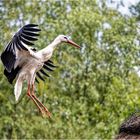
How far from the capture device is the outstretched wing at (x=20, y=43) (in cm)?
386

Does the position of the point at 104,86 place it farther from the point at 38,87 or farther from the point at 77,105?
the point at 38,87

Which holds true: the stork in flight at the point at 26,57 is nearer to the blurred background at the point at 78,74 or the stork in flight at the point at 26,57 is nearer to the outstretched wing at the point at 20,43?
the outstretched wing at the point at 20,43

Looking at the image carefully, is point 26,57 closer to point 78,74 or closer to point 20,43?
point 20,43

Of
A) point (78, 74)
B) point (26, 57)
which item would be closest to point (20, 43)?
point (26, 57)

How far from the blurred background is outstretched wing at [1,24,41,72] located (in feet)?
14.3

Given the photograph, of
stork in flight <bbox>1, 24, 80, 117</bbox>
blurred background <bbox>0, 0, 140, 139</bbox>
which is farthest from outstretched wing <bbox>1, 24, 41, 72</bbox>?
blurred background <bbox>0, 0, 140, 139</bbox>

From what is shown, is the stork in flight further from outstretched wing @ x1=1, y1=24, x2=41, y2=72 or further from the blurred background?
the blurred background

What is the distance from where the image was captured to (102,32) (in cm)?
938

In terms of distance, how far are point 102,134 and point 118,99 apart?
1.88 feet

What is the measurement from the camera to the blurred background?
8.75m

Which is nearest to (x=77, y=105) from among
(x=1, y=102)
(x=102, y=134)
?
(x=102, y=134)

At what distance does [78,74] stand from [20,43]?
5424 millimetres

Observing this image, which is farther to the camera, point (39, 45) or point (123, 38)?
point (123, 38)

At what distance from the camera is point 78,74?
9.28 meters
